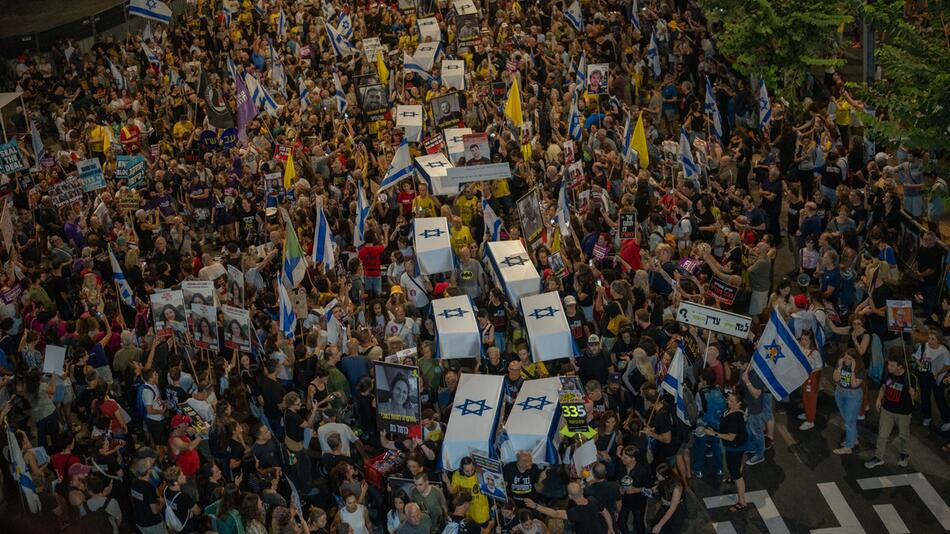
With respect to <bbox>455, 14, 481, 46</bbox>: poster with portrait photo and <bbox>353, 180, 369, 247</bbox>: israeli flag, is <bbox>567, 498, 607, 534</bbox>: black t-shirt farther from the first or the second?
<bbox>455, 14, 481, 46</bbox>: poster with portrait photo

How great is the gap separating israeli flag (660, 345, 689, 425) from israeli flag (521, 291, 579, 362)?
1.75 meters

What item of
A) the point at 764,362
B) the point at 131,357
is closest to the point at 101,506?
the point at 131,357

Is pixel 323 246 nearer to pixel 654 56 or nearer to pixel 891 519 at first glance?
pixel 891 519

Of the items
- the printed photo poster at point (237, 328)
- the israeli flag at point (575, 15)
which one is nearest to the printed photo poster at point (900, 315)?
the printed photo poster at point (237, 328)

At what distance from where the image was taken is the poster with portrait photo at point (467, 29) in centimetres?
2961

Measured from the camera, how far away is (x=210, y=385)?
1523cm

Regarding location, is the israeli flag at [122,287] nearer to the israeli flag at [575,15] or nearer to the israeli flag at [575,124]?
the israeli flag at [575,124]

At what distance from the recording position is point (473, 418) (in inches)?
548

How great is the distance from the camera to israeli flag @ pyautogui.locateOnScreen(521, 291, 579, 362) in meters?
15.4

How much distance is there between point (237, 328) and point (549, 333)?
445 centimetres

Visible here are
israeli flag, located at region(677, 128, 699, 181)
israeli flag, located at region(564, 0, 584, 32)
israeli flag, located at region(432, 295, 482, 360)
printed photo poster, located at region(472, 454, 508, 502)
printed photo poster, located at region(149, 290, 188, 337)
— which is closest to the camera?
printed photo poster, located at region(472, 454, 508, 502)

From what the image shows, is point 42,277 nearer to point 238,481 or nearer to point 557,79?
point 238,481

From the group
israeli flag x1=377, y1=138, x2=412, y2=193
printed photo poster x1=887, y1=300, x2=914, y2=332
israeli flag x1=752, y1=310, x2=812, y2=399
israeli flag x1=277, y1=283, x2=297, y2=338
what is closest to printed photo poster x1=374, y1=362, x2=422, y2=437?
israeli flag x1=277, y1=283, x2=297, y2=338

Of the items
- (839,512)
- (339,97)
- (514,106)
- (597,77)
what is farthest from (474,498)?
(339,97)
